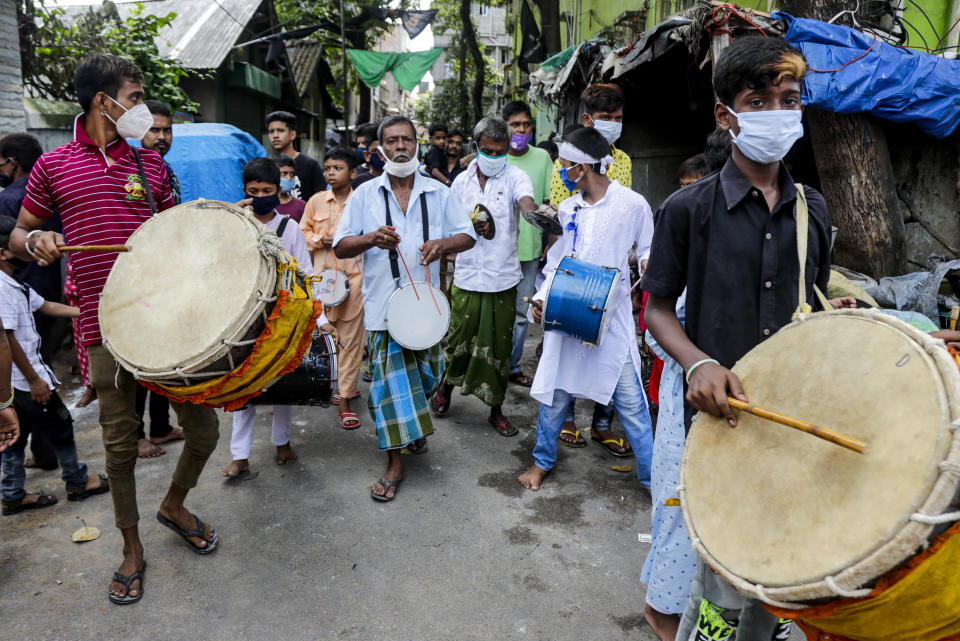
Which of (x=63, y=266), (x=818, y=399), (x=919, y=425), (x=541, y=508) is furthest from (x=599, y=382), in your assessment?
(x=63, y=266)

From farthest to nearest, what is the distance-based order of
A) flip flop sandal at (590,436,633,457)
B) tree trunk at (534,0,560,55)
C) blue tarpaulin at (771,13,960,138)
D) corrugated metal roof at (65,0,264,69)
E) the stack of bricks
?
corrugated metal roof at (65,0,264,69)
tree trunk at (534,0,560,55)
the stack of bricks
blue tarpaulin at (771,13,960,138)
flip flop sandal at (590,436,633,457)

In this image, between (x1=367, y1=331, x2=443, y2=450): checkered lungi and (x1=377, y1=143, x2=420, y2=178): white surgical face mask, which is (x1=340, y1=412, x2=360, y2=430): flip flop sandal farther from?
(x1=377, y1=143, x2=420, y2=178): white surgical face mask

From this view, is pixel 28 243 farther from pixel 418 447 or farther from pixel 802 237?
pixel 802 237

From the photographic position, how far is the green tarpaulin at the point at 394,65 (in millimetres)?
15078

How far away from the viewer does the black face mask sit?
12.8 ft

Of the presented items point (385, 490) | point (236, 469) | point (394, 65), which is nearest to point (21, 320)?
point (236, 469)

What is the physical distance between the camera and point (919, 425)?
1202mm

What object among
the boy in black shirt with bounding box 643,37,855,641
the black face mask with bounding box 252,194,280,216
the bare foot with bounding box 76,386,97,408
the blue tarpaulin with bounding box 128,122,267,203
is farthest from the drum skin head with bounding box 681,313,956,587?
the blue tarpaulin with bounding box 128,122,267,203

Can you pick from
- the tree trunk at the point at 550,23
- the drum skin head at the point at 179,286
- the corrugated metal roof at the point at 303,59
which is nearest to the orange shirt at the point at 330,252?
the drum skin head at the point at 179,286

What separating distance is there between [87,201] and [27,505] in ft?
6.02

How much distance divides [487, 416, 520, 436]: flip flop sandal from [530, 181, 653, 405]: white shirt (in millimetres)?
990

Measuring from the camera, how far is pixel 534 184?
5516 millimetres

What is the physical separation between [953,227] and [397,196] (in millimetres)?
4285

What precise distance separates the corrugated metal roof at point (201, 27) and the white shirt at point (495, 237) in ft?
31.7
